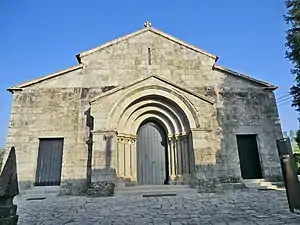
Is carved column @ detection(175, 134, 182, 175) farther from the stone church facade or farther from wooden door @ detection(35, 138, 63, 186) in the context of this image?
wooden door @ detection(35, 138, 63, 186)

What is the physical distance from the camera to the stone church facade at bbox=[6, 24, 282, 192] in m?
8.34

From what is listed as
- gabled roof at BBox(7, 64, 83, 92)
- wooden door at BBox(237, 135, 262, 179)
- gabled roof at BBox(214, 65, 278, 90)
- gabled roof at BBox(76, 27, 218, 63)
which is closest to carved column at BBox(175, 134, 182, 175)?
wooden door at BBox(237, 135, 262, 179)

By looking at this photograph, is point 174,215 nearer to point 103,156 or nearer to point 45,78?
point 103,156

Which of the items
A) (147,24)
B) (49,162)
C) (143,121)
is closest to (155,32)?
(147,24)

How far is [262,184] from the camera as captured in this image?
8.84 metres

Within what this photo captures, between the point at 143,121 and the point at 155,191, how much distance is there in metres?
3.22

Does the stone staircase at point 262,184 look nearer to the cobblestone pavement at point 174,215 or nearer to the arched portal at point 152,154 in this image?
the arched portal at point 152,154

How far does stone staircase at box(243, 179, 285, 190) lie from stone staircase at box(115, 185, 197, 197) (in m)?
2.74

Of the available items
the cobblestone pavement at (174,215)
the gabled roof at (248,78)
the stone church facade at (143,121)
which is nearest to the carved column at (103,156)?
the stone church facade at (143,121)

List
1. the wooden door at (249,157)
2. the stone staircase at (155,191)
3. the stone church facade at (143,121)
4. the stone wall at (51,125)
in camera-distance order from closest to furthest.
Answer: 1. the stone staircase at (155,191)
2. the stone church facade at (143,121)
3. the stone wall at (51,125)
4. the wooden door at (249,157)

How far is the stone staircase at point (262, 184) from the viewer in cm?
859

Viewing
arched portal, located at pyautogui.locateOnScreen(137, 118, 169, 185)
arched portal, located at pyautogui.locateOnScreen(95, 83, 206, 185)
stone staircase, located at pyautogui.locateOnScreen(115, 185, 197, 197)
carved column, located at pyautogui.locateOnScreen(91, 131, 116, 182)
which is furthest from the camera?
arched portal, located at pyautogui.locateOnScreen(137, 118, 169, 185)

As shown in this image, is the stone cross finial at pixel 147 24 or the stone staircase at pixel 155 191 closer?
the stone staircase at pixel 155 191

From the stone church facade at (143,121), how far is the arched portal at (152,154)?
42 millimetres
